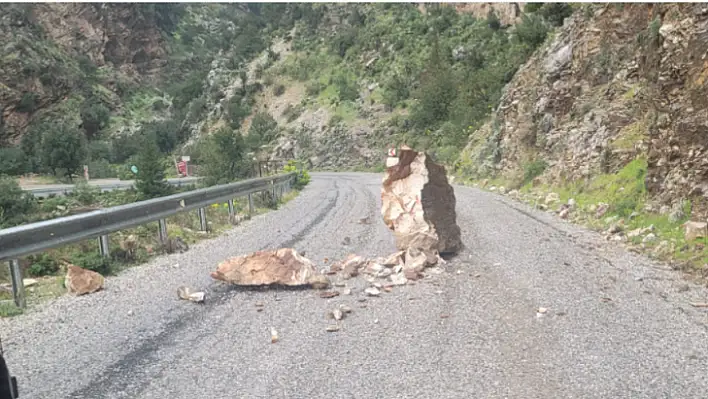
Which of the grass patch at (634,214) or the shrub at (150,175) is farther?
the shrub at (150,175)

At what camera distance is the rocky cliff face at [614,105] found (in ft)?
32.9

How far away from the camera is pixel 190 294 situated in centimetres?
616

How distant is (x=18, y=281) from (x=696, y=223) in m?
9.27

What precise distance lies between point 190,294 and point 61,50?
9727cm

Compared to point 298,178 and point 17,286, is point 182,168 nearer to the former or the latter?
point 298,178

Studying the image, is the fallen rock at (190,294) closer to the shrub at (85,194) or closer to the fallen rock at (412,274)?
the fallen rock at (412,274)

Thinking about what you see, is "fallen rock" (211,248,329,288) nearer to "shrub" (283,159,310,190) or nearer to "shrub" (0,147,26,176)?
"shrub" (283,159,310,190)

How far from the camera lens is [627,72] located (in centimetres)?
1648

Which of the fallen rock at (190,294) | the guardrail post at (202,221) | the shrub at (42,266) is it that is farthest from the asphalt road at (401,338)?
the guardrail post at (202,221)

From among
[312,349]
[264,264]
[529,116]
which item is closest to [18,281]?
[264,264]

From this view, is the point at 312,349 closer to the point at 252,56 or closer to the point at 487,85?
the point at 487,85

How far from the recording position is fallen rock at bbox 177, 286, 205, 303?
603cm

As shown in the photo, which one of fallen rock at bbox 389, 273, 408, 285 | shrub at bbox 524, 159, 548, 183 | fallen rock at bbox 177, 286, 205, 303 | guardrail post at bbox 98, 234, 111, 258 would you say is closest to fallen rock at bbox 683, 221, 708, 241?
fallen rock at bbox 389, 273, 408, 285

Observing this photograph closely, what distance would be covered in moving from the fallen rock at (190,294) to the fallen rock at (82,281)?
1360 mm
